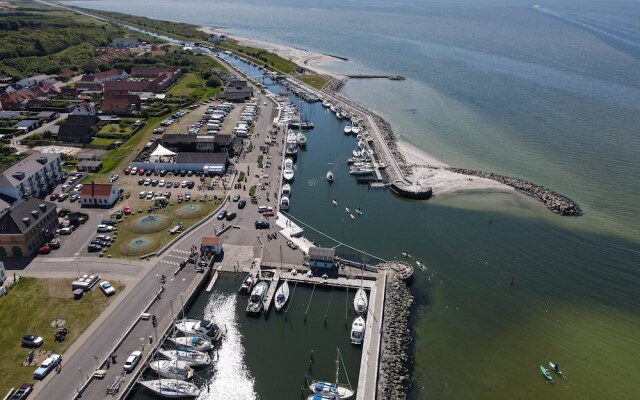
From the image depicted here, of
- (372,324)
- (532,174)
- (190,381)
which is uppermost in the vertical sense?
(532,174)

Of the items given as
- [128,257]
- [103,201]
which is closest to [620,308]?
[128,257]

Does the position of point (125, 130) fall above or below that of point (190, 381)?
above

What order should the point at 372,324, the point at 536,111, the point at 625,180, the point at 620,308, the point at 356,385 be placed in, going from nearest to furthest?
the point at 356,385 < the point at 372,324 < the point at 620,308 < the point at 625,180 < the point at 536,111

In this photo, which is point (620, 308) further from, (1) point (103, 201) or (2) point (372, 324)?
(1) point (103, 201)

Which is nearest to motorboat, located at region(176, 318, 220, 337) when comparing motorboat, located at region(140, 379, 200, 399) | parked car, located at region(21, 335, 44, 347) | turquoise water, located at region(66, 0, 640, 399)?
turquoise water, located at region(66, 0, 640, 399)

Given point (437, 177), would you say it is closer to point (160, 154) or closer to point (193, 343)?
point (160, 154)

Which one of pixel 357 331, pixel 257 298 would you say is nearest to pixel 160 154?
pixel 257 298
